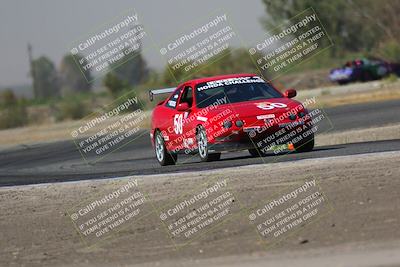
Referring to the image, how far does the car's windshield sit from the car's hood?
0.28m

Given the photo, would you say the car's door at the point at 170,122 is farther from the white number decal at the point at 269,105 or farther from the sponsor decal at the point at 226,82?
the white number decal at the point at 269,105

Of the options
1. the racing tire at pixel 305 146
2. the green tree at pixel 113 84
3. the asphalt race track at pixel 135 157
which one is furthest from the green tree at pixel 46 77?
the racing tire at pixel 305 146

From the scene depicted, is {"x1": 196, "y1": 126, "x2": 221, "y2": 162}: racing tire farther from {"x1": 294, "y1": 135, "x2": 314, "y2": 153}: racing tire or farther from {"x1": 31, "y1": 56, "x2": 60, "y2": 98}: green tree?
{"x1": 31, "y1": 56, "x2": 60, "y2": 98}: green tree

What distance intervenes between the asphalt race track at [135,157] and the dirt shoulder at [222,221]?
177cm

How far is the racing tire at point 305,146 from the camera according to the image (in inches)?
607

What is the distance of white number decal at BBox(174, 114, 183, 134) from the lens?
52.5 ft

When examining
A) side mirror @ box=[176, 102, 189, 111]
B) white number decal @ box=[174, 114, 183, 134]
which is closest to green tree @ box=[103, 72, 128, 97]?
white number decal @ box=[174, 114, 183, 134]

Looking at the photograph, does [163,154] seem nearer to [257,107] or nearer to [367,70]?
[257,107]

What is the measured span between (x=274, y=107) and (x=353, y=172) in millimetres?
4002

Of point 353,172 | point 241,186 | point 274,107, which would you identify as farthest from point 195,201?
point 274,107

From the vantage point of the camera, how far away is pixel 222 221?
9961mm

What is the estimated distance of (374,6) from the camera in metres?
76.6

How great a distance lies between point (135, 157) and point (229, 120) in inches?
239

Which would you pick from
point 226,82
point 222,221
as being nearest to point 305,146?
point 226,82
